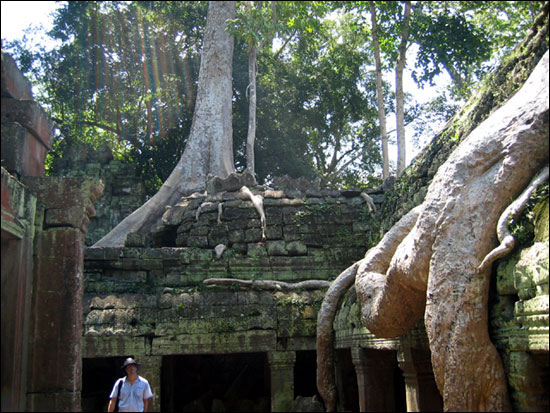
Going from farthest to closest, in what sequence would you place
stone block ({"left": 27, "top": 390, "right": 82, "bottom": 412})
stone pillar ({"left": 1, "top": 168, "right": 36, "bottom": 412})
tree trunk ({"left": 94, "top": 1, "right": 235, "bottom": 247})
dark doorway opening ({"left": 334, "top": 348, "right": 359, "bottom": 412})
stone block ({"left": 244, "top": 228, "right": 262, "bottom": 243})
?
tree trunk ({"left": 94, "top": 1, "right": 235, "bottom": 247})
stone block ({"left": 244, "top": 228, "right": 262, "bottom": 243})
dark doorway opening ({"left": 334, "top": 348, "right": 359, "bottom": 412})
stone block ({"left": 27, "top": 390, "right": 82, "bottom": 412})
stone pillar ({"left": 1, "top": 168, "right": 36, "bottom": 412})

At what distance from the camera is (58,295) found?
4.14 metres

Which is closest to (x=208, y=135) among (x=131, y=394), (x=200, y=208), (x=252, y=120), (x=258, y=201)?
(x=252, y=120)

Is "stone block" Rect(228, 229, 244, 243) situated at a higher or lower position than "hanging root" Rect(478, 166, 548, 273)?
higher

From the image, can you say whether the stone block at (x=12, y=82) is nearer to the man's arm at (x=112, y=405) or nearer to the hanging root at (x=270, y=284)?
the man's arm at (x=112, y=405)

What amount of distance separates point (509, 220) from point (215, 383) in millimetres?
8370

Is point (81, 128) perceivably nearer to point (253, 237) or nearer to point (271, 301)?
point (253, 237)

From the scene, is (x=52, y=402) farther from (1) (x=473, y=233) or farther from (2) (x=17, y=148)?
(1) (x=473, y=233)

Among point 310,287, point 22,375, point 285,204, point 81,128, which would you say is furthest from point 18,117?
point 81,128

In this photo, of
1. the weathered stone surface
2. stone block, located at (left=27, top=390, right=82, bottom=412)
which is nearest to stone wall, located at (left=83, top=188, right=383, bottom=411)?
the weathered stone surface

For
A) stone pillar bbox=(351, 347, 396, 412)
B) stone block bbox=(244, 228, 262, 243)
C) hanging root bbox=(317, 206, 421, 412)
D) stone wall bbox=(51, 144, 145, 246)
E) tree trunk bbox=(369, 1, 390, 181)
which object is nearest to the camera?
stone pillar bbox=(351, 347, 396, 412)

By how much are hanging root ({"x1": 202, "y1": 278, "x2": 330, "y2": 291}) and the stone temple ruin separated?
0.02 m

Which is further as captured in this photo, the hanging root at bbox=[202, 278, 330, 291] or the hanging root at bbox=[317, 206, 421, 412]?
the hanging root at bbox=[202, 278, 330, 291]

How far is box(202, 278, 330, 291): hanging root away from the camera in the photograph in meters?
8.59

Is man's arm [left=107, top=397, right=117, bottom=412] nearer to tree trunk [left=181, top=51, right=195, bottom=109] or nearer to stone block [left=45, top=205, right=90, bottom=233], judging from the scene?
stone block [left=45, top=205, right=90, bottom=233]
